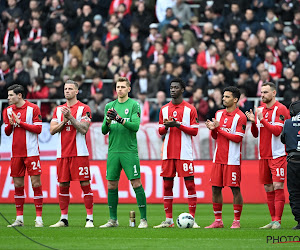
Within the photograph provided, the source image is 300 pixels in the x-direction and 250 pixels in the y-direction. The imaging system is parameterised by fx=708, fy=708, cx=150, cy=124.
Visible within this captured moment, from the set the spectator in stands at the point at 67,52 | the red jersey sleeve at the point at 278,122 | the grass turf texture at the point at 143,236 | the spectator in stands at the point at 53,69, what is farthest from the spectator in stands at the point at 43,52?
the red jersey sleeve at the point at 278,122

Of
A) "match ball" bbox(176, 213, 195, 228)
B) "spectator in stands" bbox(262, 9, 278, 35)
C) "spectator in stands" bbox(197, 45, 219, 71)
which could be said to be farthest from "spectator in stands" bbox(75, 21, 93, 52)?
"match ball" bbox(176, 213, 195, 228)

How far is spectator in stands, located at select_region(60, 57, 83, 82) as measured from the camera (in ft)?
76.8

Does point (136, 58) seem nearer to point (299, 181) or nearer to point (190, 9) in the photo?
point (190, 9)

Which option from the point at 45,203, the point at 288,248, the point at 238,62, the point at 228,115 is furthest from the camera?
the point at 238,62

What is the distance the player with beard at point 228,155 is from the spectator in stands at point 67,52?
12.0 meters

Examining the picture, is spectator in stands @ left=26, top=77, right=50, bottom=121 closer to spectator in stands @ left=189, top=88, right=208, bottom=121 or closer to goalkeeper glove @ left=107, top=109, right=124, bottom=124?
spectator in stands @ left=189, top=88, right=208, bottom=121

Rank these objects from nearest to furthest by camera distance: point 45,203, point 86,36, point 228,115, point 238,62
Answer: point 228,115, point 45,203, point 238,62, point 86,36

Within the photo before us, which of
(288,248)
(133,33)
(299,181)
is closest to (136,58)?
(133,33)

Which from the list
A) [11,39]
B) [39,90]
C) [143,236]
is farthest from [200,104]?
[143,236]

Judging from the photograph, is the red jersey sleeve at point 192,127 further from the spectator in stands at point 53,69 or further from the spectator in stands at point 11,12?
the spectator in stands at point 11,12

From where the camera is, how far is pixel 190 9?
25359mm

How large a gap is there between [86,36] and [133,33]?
5.55ft

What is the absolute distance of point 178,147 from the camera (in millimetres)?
12758

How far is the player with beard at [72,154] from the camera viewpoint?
12.7 metres
